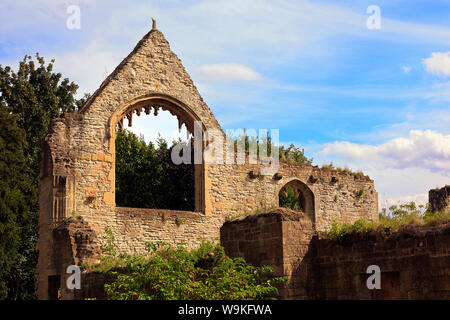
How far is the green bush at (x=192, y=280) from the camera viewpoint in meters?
8.86

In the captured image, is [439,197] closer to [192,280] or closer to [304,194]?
[304,194]

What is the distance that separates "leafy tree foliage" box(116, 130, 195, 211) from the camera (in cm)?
2577

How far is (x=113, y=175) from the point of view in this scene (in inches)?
616

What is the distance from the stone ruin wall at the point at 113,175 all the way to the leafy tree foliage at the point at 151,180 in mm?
7615

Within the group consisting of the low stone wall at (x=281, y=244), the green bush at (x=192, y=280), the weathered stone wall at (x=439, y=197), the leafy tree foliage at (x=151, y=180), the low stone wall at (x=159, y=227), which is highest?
the leafy tree foliage at (x=151, y=180)

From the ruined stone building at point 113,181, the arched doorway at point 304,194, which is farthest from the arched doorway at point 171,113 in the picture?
the arched doorway at point 304,194

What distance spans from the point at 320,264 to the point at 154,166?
17.8m

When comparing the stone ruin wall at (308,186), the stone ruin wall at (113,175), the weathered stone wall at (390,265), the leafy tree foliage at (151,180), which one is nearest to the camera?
the weathered stone wall at (390,265)

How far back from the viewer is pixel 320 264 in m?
10.0

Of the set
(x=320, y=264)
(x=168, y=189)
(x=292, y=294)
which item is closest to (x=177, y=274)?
(x=292, y=294)

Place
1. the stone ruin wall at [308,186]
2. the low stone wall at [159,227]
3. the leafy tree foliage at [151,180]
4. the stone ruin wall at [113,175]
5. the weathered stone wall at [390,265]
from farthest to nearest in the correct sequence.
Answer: the leafy tree foliage at [151,180], the stone ruin wall at [308,186], the low stone wall at [159,227], the stone ruin wall at [113,175], the weathered stone wall at [390,265]

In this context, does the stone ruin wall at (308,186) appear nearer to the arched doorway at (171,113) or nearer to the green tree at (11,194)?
the arched doorway at (171,113)
